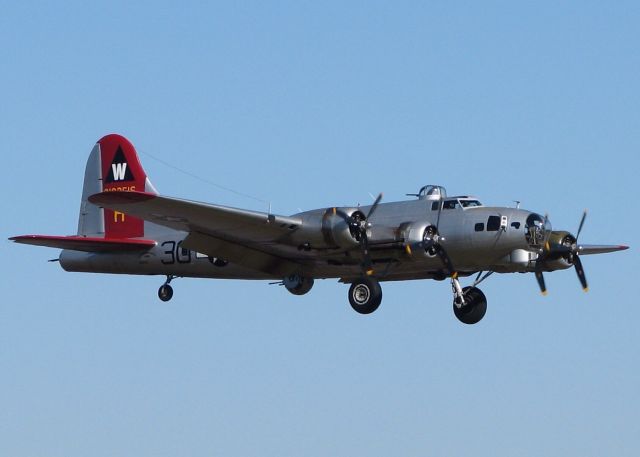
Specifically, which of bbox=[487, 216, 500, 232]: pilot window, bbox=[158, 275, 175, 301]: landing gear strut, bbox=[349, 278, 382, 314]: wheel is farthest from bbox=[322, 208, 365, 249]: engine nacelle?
bbox=[158, 275, 175, 301]: landing gear strut

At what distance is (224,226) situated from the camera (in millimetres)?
34125

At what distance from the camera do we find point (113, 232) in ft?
129

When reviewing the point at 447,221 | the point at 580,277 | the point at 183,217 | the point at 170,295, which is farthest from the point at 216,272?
the point at 580,277

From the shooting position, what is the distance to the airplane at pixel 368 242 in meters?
33.2

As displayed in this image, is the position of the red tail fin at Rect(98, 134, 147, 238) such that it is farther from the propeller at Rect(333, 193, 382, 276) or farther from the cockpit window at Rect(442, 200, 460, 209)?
the cockpit window at Rect(442, 200, 460, 209)

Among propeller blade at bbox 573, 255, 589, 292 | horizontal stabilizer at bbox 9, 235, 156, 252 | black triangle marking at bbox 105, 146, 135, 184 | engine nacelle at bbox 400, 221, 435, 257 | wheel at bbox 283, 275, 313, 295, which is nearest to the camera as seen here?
engine nacelle at bbox 400, 221, 435, 257

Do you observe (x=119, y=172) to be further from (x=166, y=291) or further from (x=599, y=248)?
(x=599, y=248)

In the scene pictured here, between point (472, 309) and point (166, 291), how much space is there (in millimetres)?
8227

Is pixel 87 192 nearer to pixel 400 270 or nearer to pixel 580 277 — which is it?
pixel 400 270

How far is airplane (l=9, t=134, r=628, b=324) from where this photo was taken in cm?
3322

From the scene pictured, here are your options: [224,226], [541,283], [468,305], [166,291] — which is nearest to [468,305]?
[468,305]

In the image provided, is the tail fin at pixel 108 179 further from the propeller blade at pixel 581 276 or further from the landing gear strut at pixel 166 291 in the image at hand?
the propeller blade at pixel 581 276

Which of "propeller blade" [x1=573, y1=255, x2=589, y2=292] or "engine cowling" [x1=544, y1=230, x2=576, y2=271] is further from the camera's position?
"propeller blade" [x1=573, y1=255, x2=589, y2=292]

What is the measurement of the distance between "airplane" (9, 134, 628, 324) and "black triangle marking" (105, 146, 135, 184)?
3867 millimetres
